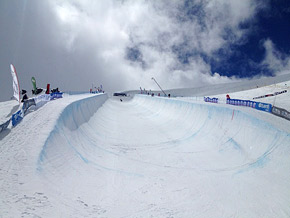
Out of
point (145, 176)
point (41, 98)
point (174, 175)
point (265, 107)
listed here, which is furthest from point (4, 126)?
point (265, 107)

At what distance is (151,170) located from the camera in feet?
20.1

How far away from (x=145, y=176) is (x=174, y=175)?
1045mm

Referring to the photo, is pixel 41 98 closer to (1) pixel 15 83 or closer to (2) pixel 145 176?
(1) pixel 15 83

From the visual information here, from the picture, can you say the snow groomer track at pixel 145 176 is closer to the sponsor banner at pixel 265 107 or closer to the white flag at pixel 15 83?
the sponsor banner at pixel 265 107

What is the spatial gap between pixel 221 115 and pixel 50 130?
10077mm

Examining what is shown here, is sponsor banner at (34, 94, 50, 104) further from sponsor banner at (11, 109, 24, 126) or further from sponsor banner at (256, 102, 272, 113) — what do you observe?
sponsor banner at (256, 102, 272, 113)

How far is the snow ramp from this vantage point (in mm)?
4039

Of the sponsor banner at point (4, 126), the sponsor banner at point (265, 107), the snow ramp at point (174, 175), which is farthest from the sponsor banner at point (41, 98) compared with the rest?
the sponsor banner at point (265, 107)

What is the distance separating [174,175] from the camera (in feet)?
19.0

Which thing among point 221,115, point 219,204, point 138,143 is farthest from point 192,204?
point 221,115

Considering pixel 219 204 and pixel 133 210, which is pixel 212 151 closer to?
pixel 219 204

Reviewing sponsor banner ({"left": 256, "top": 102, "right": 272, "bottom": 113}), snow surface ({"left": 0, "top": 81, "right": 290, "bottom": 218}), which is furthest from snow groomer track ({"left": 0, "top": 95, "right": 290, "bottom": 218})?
sponsor banner ({"left": 256, "top": 102, "right": 272, "bottom": 113})

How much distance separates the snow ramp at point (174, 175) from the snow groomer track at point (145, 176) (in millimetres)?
24

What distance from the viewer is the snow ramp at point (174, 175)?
4039 mm
